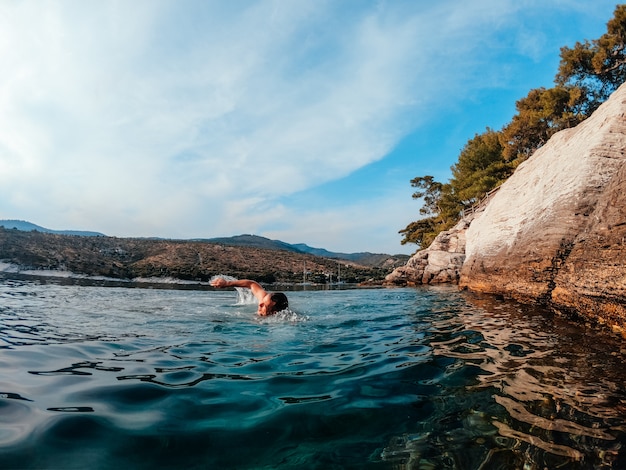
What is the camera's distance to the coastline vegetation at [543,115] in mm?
31750

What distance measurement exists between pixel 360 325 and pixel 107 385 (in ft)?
18.4

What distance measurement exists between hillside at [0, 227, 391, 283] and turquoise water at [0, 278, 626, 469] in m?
46.3

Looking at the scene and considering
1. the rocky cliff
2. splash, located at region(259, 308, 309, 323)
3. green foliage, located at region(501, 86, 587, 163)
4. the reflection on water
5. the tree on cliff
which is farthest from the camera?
the tree on cliff

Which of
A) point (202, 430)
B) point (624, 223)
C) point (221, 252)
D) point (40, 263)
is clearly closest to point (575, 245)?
point (624, 223)

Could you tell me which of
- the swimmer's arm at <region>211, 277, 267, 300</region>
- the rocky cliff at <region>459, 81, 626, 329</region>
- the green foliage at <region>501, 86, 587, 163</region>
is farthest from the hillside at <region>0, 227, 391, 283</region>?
the swimmer's arm at <region>211, 277, 267, 300</region>

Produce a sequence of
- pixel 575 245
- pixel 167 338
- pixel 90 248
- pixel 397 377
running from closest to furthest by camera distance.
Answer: pixel 397 377
pixel 167 338
pixel 575 245
pixel 90 248

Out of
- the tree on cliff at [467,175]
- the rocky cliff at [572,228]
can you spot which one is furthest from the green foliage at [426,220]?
the rocky cliff at [572,228]

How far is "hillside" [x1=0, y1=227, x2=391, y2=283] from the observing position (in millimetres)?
45688

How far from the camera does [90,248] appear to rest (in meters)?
57.8

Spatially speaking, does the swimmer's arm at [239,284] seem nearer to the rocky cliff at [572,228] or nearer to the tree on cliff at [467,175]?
the rocky cliff at [572,228]

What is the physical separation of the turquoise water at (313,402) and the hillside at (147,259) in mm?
46276

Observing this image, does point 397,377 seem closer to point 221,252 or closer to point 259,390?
point 259,390

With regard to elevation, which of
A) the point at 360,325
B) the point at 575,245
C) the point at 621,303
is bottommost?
the point at 360,325

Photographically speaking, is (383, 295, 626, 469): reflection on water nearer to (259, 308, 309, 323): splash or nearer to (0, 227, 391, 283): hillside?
Answer: (259, 308, 309, 323): splash
